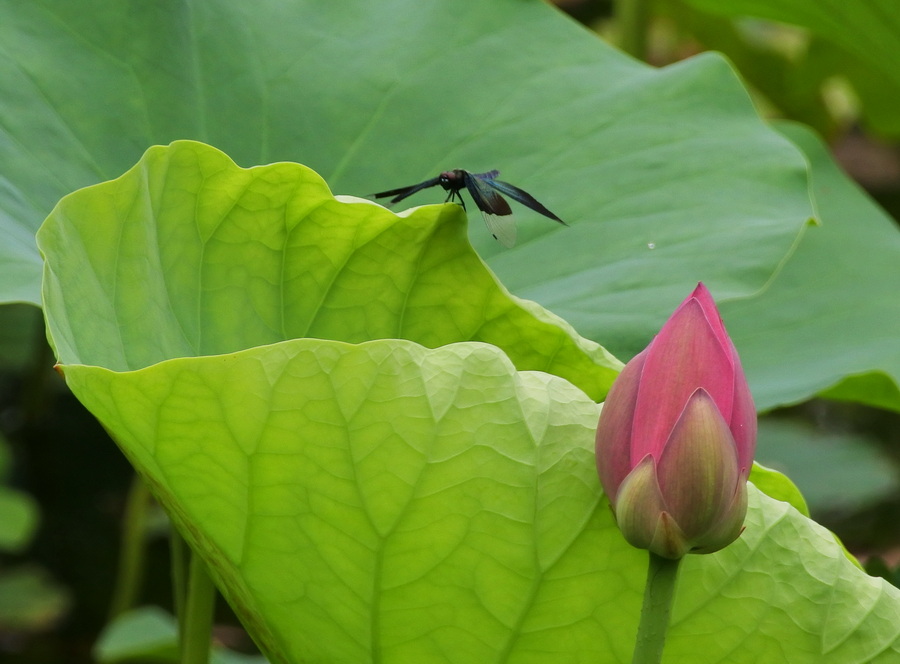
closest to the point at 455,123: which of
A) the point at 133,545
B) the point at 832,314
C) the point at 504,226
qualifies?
the point at 504,226

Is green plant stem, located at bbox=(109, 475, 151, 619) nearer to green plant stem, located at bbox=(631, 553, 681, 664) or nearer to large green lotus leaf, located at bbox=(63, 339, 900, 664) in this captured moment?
large green lotus leaf, located at bbox=(63, 339, 900, 664)

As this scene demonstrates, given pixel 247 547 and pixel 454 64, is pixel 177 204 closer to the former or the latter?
pixel 247 547

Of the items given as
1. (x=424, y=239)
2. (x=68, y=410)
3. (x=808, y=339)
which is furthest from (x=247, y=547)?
(x=68, y=410)

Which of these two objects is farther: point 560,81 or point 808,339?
point 808,339

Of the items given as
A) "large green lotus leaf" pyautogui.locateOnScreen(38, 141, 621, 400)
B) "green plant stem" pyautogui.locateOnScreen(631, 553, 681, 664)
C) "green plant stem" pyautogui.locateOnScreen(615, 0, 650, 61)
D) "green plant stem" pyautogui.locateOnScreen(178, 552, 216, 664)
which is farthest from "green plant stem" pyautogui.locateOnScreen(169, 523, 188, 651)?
A: "green plant stem" pyautogui.locateOnScreen(615, 0, 650, 61)

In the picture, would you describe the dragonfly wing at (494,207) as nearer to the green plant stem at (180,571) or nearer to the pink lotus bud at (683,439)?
the pink lotus bud at (683,439)

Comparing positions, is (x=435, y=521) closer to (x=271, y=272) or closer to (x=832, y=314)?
(x=271, y=272)
